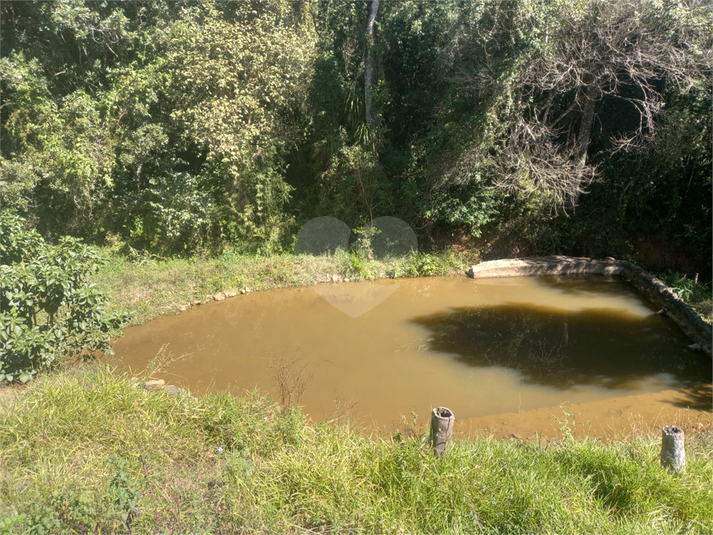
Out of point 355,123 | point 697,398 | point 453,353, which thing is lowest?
point 453,353

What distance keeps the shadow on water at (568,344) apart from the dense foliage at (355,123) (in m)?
3.12

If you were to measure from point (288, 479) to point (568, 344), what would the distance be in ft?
17.0

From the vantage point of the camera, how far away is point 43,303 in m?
5.38

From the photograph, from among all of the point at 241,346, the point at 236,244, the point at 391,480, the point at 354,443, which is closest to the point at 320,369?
the point at 241,346

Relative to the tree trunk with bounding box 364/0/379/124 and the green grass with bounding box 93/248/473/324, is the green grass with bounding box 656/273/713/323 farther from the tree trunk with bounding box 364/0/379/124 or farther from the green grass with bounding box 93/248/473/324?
the tree trunk with bounding box 364/0/379/124

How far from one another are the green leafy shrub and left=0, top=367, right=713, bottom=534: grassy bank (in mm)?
761

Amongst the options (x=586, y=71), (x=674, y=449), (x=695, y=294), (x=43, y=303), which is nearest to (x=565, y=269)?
(x=695, y=294)

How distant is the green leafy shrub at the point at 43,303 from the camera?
486 cm

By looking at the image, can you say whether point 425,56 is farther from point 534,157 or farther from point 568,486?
point 568,486

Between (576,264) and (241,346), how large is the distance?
711 cm

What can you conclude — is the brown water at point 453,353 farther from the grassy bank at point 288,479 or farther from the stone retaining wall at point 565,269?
the grassy bank at point 288,479

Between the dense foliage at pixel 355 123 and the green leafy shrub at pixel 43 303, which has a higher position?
the dense foliage at pixel 355 123

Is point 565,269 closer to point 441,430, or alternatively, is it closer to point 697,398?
point 697,398

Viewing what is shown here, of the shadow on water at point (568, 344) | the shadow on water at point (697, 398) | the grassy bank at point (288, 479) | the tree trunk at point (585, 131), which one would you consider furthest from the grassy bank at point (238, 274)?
the grassy bank at point (288, 479)
